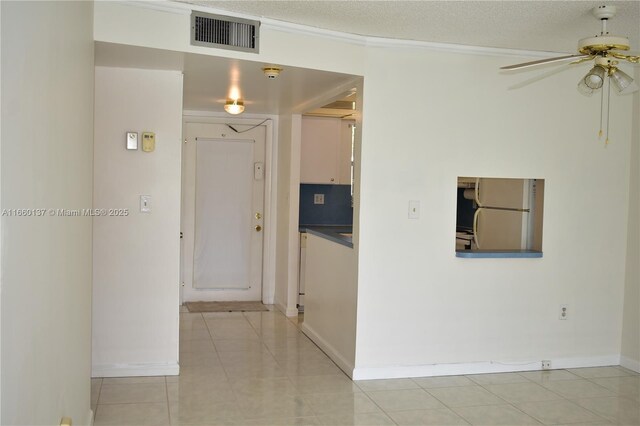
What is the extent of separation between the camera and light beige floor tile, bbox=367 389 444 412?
389 centimetres

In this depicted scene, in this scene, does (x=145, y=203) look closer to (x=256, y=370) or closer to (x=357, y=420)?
(x=256, y=370)

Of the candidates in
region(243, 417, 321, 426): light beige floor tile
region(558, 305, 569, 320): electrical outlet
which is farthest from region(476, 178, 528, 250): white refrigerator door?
region(243, 417, 321, 426): light beige floor tile

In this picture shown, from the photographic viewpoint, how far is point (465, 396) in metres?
4.12

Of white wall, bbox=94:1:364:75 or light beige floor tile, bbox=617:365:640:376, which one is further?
light beige floor tile, bbox=617:365:640:376

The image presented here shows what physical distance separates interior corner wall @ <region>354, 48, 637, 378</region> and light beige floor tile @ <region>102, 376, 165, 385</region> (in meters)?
1.39

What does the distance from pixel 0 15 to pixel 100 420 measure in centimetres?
273

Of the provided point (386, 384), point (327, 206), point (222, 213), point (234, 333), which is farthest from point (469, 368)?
point (222, 213)

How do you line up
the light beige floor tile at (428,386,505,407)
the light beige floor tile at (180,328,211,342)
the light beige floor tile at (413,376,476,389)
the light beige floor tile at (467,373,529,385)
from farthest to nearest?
the light beige floor tile at (180,328,211,342)
the light beige floor tile at (467,373,529,385)
the light beige floor tile at (413,376,476,389)
the light beige floor tile at (428,386,505,407)

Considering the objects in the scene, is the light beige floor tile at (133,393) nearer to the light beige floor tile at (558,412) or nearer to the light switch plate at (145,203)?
the light switch plate at (145,203)

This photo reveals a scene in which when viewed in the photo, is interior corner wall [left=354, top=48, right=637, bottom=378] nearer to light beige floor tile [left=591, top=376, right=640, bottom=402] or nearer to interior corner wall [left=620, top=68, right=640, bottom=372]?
interior corner wall [left=620, top=68, right=640, bottom=372]

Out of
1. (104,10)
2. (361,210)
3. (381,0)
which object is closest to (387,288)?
(361,210)

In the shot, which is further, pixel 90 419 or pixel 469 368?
pixel 469 368

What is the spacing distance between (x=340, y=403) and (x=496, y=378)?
1.28 m

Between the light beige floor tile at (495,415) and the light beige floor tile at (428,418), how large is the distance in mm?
66
